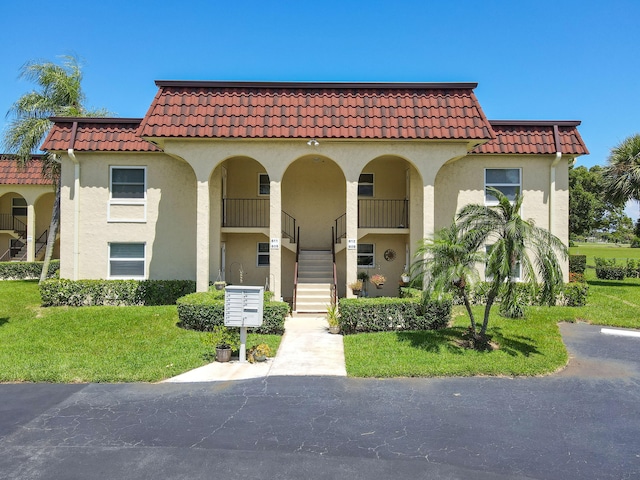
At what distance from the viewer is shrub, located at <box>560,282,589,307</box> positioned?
1555 centimetres

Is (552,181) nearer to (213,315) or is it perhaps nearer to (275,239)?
(275,239)

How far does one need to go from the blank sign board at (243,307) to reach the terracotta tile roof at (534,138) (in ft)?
33.5

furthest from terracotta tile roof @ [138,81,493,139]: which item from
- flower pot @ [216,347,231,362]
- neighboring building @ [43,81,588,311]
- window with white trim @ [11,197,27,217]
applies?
window with white trim @ [11,197,27,217]

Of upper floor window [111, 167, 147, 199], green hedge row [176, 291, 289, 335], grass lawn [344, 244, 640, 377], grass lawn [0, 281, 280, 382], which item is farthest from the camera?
upper floor window [111, 167, 147, 199]

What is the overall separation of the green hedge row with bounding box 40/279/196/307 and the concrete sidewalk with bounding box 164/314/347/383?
5505 millimetres

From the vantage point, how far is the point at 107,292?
51.1 feet

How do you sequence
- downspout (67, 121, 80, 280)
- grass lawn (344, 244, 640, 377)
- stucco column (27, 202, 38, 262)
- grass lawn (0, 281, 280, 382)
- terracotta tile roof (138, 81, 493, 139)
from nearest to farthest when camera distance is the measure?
1. grass lawn (0, 281, 280, 382)
2. grass lawn (344, 244, 640, 377)
3. terracotta tile roof (138, 81, 493, 139)
4. downspout (67, 121, 80, 280)
5. stucco column (27, 202, 38, 262)

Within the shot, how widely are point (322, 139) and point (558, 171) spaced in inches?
342

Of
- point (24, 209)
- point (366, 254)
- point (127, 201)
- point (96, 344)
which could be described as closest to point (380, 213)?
point (366, 254)

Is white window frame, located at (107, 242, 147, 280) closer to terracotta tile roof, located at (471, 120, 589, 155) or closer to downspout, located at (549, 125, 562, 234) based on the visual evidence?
terracotta tile roof, located at (471, 120, 589, 155)

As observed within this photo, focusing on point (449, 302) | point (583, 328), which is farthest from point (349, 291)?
point (583, 328)

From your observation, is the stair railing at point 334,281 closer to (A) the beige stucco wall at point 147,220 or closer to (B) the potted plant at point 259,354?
(A) the beige stucco wall at point 147,220

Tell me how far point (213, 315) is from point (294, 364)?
11.1 ft

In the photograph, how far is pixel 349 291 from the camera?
1499 centimetres
